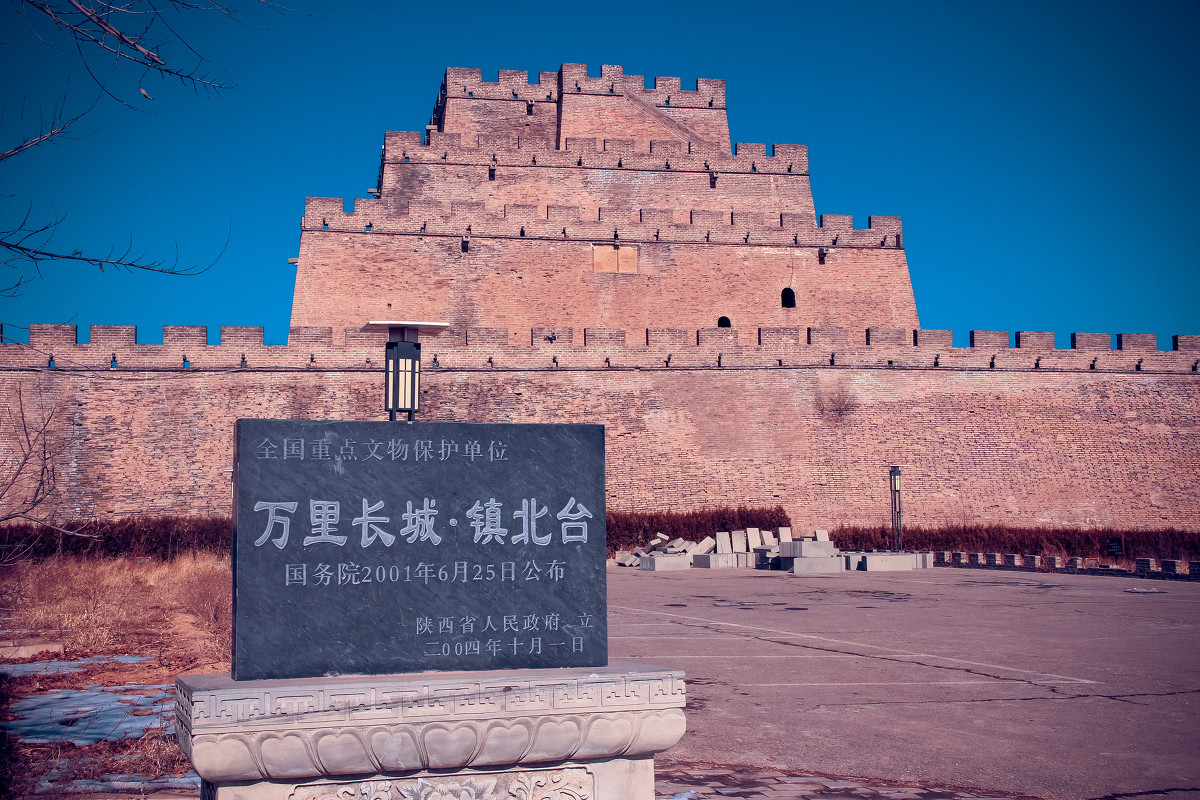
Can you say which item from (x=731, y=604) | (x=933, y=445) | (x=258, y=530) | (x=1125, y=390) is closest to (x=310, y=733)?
(x=258, y=530)

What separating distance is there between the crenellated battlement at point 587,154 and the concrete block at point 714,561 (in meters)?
13.1

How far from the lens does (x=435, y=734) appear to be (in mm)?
3674

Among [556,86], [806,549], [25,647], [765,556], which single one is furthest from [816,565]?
[556,86]

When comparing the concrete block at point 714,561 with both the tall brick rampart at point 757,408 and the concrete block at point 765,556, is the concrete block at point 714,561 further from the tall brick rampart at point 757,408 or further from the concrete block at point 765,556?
the tall brick rampart at point 757,408

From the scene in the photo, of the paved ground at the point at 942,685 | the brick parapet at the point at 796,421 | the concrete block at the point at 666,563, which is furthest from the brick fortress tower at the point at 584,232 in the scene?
the paved ground at the point at 942,685

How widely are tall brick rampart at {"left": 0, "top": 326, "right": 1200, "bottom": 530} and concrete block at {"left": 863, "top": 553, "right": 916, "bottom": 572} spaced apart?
330cm

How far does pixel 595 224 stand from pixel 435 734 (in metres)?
23.5

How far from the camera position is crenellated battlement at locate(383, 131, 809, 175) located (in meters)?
27.4

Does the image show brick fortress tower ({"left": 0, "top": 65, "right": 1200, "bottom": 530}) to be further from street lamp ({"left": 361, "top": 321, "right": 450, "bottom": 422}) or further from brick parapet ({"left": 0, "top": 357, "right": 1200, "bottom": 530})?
street lamp ({"left": 361, "top": 321, "right": 450, "bottom": 422})

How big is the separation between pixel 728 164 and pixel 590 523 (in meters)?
26.1

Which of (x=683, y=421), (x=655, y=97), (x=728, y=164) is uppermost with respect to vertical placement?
(x=655, y=97)

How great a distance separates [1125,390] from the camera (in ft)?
76.7

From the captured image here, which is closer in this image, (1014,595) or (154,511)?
(1014,595)

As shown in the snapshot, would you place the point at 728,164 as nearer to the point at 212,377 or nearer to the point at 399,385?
the point at 212,377
